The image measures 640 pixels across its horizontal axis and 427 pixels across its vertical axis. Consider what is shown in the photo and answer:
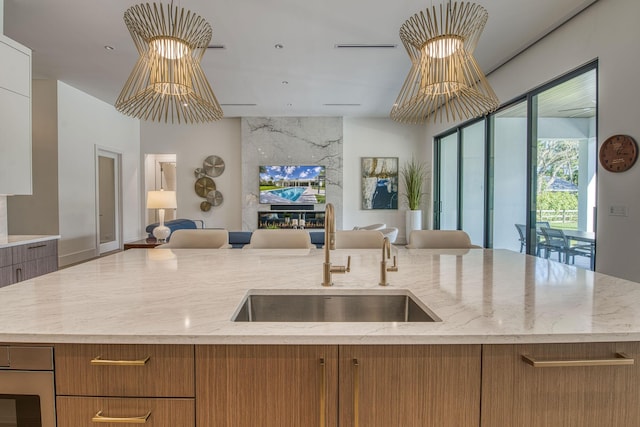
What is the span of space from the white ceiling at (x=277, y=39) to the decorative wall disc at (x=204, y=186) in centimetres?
242

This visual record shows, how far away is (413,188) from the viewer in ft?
25.8

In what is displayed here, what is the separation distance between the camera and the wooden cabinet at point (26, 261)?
9.71 feet

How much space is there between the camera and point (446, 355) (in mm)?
945

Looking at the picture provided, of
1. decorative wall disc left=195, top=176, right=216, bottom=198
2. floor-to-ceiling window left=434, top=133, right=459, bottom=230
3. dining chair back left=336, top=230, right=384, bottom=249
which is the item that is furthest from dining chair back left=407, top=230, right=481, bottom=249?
decorative wall disc left=195, top=176, right=216, bottom=198

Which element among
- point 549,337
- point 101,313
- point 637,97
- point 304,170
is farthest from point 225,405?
point 304,170

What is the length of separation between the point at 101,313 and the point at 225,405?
1.56ft

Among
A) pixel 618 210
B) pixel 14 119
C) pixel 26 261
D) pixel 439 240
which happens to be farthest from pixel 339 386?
pixel 14 119

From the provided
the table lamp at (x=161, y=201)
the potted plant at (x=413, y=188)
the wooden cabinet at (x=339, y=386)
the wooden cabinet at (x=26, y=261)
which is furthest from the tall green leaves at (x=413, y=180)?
the wooden cabinet at (x=339, y=386)

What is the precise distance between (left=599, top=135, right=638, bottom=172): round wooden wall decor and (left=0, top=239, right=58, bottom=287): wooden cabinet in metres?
5.11

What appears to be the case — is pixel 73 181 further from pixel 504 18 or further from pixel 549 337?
pixel 549 337

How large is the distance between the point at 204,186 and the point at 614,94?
23.4 ft

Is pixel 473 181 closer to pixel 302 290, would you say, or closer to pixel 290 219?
pixel 290 219

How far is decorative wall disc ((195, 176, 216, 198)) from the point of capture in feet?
26.3

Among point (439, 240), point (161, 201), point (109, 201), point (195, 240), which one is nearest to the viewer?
point (439, 240)
